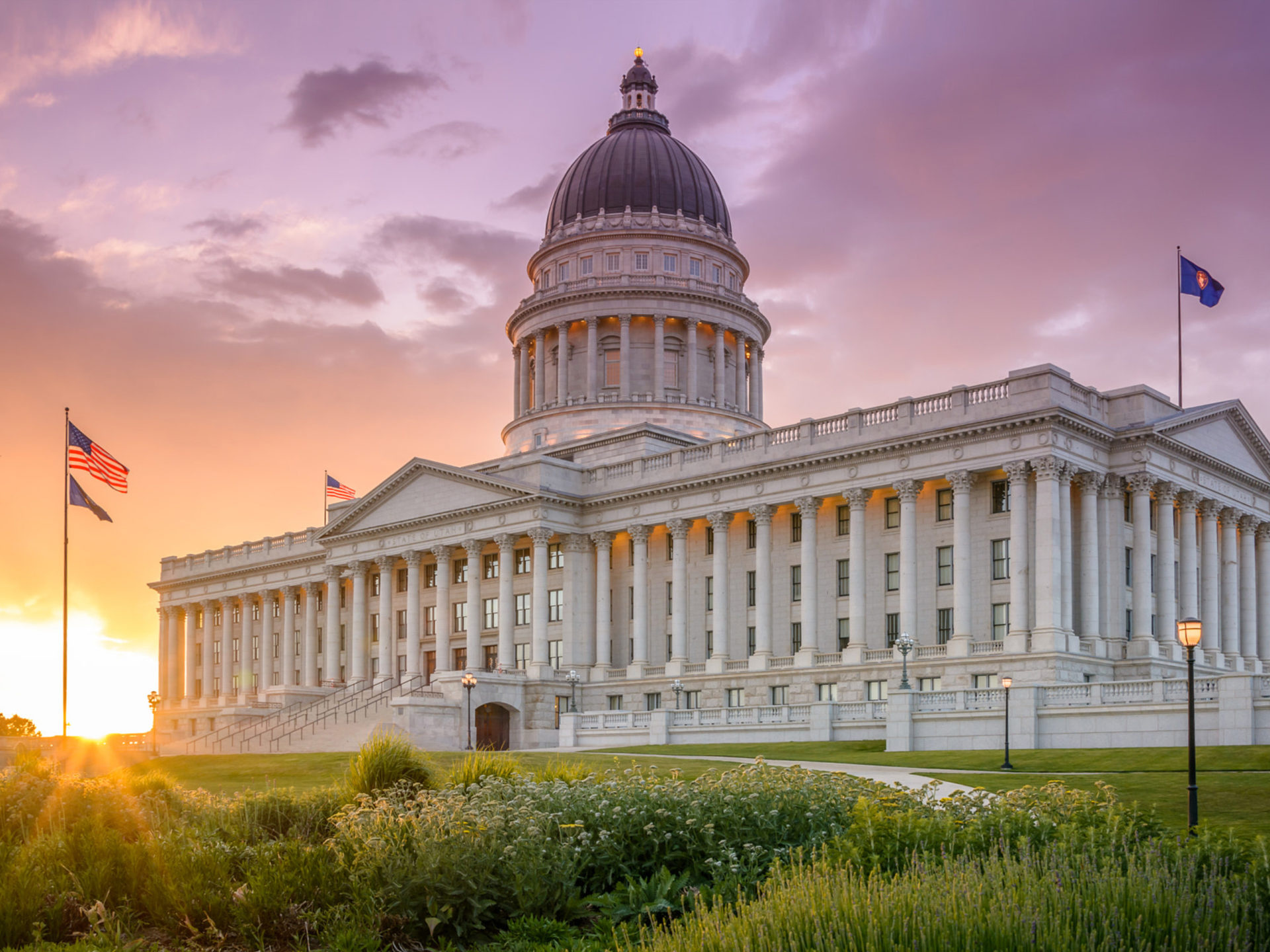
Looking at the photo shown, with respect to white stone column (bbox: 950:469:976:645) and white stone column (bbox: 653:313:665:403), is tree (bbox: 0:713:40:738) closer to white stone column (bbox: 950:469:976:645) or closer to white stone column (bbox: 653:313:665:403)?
white stone column (bbox: 653:313:665:403)

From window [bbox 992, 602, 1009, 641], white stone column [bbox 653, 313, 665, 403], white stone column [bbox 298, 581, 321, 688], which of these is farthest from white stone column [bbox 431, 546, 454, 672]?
window [bbox 992, 602, 1009, 641]

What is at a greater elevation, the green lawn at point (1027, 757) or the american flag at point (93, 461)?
the american flag at point (93, 461)

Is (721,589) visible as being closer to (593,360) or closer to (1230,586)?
(1230,586)

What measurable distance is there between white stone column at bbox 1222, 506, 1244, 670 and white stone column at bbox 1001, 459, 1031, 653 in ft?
50.2

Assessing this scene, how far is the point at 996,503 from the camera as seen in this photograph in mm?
66688

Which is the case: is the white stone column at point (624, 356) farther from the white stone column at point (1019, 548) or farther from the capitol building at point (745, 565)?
the white stone column at point (1019, 548)

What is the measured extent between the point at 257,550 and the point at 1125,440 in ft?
236

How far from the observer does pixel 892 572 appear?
231 ft

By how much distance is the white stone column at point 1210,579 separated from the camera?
69.8 meters

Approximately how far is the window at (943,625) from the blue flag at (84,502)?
1575 inches

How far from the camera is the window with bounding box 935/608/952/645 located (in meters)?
67.8

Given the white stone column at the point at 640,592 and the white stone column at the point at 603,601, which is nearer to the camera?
the white stone column at the point at 640,592

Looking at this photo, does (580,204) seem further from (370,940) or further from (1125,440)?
(370,940)

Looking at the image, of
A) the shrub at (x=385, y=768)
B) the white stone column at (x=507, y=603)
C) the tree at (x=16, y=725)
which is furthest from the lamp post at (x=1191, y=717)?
the tree at (x=16, y=725)
